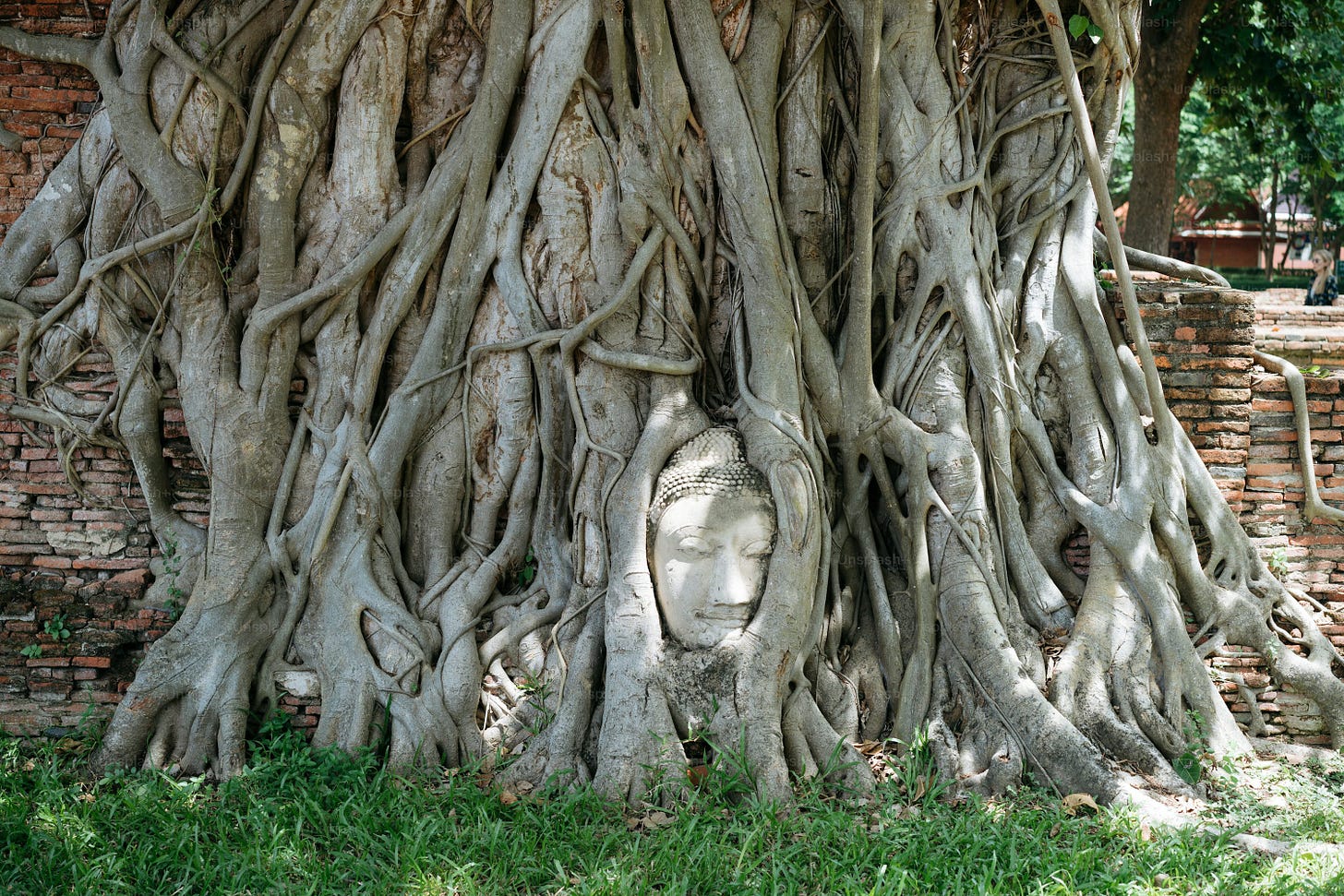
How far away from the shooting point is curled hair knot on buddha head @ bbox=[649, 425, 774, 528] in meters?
3.78

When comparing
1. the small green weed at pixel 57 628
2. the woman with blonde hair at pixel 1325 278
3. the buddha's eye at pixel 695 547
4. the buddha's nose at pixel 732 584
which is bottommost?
the small green weed at pixel 57 628

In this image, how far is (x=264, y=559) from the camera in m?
4.06

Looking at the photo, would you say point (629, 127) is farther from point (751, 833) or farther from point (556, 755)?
point (751, 833)

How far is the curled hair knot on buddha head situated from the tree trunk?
5.27 metres

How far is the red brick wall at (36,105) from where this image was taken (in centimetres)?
447

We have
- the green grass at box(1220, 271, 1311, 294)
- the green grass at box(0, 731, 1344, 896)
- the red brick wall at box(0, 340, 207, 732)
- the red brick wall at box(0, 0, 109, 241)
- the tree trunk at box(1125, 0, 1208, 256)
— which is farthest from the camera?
the green grass at box(1220, 271, 1311, 294)

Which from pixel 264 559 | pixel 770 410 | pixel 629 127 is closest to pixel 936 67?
pixel 629 127

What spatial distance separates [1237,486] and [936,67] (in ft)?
7.38

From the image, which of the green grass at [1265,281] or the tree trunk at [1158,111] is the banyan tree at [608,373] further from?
the green grass at [1265,281]

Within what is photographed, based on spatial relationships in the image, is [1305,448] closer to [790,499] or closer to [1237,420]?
[1237,420]

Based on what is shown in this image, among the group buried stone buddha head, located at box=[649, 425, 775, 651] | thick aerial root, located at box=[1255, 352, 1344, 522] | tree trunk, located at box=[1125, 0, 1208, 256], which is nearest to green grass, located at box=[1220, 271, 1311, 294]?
tree trunk, located at box=[1125, 0, 1208, 256]

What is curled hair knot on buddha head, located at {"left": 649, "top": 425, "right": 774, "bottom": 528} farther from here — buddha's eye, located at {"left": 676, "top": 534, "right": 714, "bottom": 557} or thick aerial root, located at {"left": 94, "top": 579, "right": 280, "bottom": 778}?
thick aerial root, located at {"left": 94, "top": 579, "right": 280, "bottom": 778}

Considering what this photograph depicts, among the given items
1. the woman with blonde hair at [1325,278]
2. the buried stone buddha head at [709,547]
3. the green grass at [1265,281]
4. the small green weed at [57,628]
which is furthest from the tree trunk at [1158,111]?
the green grass at [1265,281]

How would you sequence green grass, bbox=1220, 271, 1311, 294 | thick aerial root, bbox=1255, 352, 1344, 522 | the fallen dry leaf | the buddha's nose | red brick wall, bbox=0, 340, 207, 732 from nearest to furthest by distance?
the fallen dry leaf
the buddha's nose
red brick wall, bbox=0, 340, 207, 732
thick aerial root, bbox=1255, 352, 1344, 522
green grass, bbox=1220, 271, 1311, 294
